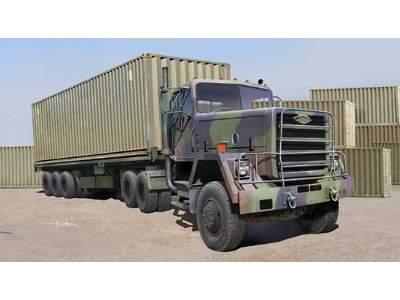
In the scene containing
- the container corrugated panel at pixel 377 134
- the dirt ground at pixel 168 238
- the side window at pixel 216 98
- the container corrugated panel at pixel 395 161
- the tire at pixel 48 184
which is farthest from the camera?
the container corrugated panel at pixel 377 134

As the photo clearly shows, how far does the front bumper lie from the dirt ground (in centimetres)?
69

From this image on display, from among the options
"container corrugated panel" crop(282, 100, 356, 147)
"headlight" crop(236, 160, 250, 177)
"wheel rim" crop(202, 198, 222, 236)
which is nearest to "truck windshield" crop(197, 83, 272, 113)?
"headlight" crop(236, 160, 250, 177)

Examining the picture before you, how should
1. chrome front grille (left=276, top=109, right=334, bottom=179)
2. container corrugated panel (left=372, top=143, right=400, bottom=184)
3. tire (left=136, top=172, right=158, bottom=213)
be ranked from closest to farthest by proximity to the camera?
1. chrome front grille (left=276, top=109, right=334, bottom=179)
2. tire (left=136, top=172, right=158, bottom=213)
3. container corrugated panel (left=372, top=143, right=400, bottom=184)

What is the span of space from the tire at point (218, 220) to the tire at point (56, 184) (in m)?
10.4

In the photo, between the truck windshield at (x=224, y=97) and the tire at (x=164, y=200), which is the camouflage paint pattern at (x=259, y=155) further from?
the tire at (x=164, y=200)

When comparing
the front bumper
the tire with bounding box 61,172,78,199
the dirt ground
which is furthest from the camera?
the tire with bounding box 61,172,78,199

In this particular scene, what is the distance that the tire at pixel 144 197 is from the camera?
11.1m

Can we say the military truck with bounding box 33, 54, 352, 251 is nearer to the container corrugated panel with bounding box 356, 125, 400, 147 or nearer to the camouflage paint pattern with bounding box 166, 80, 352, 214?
the camouflage paint pattern with bounding box 166, 80, 352, 214

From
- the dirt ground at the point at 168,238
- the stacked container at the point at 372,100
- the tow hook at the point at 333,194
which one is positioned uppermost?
the stacked container at the point at 372,100

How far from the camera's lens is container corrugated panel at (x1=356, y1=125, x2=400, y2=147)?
69.6ft

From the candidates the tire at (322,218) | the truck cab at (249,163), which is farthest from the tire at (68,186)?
the tire at (322,218)

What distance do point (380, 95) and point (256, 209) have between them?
21.3 metres

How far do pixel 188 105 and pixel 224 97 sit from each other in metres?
0.72

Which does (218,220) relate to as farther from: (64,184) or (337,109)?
(337,109)
